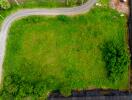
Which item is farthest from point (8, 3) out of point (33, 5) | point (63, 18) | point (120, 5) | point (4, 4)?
point (120, 5)

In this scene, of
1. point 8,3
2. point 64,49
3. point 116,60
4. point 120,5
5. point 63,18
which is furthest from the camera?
point 120,5

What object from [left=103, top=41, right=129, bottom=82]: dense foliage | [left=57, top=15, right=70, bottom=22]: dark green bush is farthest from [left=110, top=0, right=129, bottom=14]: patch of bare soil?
[left=57, top=15, right=70, bottom=22]: dark green bush

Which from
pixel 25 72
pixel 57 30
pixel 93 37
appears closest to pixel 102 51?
pixel 93 37

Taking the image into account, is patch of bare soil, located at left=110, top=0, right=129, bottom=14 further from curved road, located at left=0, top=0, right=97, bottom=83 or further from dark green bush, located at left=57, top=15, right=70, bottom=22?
dark green bush, located at left=57, top=15, right=70, bottom=22

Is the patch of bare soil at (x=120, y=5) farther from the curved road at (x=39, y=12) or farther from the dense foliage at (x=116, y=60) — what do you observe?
the dense foliage at (x=116, y=60)

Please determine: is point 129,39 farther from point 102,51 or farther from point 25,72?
point 25,72

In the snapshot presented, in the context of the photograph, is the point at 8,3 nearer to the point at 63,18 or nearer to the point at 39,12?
the point at 39,12
